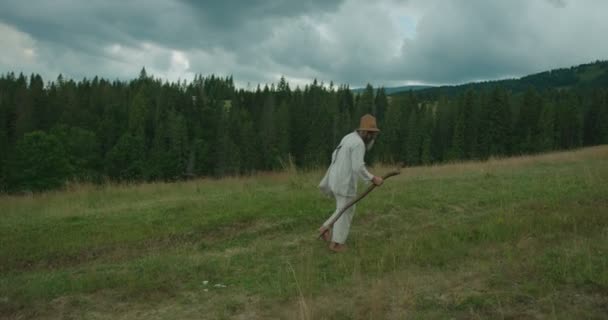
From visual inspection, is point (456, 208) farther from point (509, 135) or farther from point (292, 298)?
point (509, 135)

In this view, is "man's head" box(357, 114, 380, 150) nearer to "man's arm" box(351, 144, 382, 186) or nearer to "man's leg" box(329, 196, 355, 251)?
"man's arm" box(351, 144, 382, 186)

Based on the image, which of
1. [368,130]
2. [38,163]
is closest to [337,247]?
[368,130]

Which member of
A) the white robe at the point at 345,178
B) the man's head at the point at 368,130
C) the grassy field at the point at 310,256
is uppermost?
the man's head at the point at 368,130

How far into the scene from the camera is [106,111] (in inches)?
3349

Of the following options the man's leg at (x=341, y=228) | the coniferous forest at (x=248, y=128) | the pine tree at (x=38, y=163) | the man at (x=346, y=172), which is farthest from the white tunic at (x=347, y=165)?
the coniferous forest at (x=248, y=128)

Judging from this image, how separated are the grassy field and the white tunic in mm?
925

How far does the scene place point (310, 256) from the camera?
655 centimetres

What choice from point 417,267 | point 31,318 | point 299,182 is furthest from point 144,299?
point 299,182

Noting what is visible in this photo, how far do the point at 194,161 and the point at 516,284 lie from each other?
74.5 metres

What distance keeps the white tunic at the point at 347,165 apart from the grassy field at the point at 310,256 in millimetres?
925

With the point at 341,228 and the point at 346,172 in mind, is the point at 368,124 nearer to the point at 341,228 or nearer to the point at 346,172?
the point at 346,172

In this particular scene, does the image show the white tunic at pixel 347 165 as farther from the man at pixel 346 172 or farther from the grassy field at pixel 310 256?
the grassy field at pixel 310 256

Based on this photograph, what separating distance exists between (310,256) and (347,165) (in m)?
1.43

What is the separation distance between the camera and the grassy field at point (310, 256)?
4.72 m
